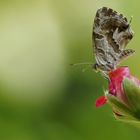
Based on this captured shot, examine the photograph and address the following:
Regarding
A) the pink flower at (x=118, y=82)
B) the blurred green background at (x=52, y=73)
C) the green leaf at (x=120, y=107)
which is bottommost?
the blurred green background at (x=52, y=73)

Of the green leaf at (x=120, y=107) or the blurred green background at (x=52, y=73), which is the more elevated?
the green leaf at (x=120, y=107)

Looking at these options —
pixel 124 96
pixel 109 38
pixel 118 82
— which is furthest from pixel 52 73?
pixel 124 96

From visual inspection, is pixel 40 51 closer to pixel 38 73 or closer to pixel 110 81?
pixel 38 73

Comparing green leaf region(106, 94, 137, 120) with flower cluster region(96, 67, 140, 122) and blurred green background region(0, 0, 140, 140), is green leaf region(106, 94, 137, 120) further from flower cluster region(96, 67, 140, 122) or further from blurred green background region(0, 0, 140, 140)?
blurred green background region(0, 0, 140, 140)

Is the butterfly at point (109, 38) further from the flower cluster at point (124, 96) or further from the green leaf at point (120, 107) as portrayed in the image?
the green leaf at point (120, 107)

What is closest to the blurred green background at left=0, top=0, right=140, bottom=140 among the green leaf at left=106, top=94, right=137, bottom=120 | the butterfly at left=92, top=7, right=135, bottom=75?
the butterfly at left=92, top=7, right=135, bottom=75

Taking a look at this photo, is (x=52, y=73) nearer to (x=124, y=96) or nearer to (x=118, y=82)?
(x=118, y=82)

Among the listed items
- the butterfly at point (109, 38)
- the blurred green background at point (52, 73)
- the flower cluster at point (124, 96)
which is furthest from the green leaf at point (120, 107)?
the blurred green background at point (52, 73)

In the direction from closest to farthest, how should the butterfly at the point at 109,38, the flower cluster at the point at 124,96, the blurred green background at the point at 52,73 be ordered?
the flower cluster at the point at 124,96
the butterfly at the point at 109,38
the blurred green background at the point at 52,73
